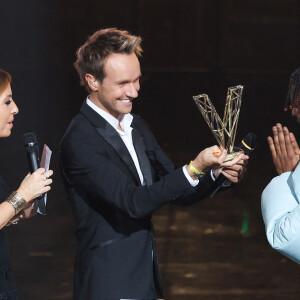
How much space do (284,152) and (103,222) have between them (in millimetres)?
647

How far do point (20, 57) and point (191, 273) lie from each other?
23.2 feet

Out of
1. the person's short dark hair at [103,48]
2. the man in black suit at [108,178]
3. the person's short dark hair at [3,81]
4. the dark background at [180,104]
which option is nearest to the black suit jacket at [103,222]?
the man in black suit at [108,178]

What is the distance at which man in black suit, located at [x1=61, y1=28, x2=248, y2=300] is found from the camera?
2459mm

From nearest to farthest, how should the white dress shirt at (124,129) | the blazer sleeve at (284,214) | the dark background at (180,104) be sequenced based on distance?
the blazer sleeve at (284,214), the white dress shirt at (124,129), the dark background at (180,104)

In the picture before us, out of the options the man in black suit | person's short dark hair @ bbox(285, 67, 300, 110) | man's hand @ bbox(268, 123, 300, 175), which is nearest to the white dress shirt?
the man in black suit

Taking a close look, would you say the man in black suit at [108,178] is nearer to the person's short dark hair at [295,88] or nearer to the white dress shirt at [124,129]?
the white dress shirt at [124,129]

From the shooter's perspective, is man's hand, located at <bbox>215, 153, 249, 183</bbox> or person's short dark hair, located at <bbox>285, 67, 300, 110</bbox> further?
man's hand, located at <bbox>215, 153, 249, 183</bbox>

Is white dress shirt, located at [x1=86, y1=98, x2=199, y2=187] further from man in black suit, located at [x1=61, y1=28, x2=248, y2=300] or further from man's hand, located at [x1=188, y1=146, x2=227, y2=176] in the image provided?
man's hand, located at [x1=188, y1=146, x2=227, y2=176]

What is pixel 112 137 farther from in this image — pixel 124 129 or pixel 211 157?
pixel 211 157

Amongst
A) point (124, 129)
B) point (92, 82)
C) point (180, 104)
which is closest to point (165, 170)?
point (124, 129)

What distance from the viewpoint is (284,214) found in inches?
80.5

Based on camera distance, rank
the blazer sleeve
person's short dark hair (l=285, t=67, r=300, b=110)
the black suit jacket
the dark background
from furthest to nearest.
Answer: the dark background
the black suit jacket
person's short dark hair (l=285, t=67, r=300, b=110)
the blazer sleeve

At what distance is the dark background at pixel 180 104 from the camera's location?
466 cm

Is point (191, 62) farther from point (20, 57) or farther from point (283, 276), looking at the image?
point (283, 276)
